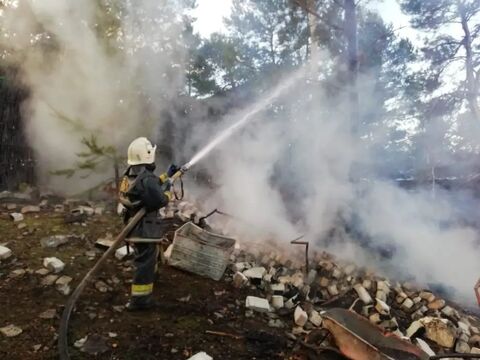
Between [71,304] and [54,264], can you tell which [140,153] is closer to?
[71,304]

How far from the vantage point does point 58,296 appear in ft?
12.4

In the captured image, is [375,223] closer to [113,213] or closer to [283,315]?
[283,315]

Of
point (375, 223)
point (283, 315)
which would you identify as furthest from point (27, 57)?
point (375, 223)

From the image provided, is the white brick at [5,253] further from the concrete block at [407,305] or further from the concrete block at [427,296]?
the concrete block at [427,296]

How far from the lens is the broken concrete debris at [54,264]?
167 inches

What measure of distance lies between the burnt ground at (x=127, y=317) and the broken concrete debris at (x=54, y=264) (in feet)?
0.27

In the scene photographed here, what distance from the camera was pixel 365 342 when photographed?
105 inches

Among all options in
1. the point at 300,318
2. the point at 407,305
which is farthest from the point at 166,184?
the point at 407,305

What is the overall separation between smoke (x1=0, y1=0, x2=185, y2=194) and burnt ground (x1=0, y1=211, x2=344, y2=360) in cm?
323

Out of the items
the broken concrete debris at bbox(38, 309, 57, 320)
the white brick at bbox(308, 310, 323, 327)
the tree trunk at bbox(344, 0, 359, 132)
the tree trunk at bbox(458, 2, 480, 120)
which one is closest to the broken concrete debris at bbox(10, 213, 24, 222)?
the broken concrete debris at bbox(38, 309, 57, 320)

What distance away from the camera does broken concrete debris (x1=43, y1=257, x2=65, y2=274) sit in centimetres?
425

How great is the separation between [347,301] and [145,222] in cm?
287

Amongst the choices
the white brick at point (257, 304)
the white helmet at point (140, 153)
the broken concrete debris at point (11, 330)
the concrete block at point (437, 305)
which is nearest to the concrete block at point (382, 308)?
the concrete block at point (437, 305)

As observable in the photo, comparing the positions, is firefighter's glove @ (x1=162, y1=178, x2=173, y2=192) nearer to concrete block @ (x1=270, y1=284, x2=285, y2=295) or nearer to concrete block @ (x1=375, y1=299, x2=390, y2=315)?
concrete block @ (x1=270, y1=284, x2=285, y2=295)
